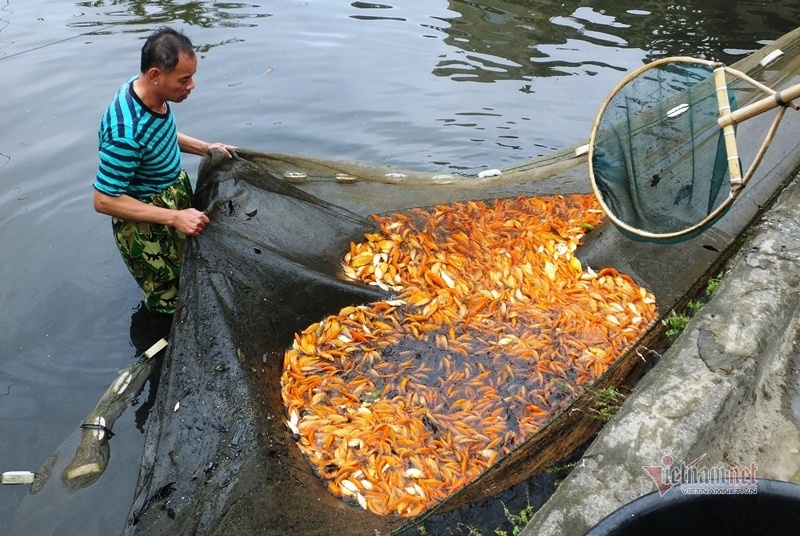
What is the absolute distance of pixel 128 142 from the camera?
3.43 meters

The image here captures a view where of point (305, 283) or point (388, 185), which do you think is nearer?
point (305, 283)

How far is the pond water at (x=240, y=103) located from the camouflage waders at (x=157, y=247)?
0.62 meters

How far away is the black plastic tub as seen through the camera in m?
1.56

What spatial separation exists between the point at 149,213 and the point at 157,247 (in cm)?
46

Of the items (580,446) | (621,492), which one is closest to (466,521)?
(580,446)

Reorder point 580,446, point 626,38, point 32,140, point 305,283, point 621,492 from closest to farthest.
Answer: point 621,492 → point 580,446 → point 305,283 → point 32,140 → point 626,38

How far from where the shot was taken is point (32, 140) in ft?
21.6

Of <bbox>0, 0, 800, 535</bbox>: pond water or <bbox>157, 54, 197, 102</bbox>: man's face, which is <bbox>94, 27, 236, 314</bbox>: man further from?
<bbox>0, 0, 800, 535</bbox>: pond water

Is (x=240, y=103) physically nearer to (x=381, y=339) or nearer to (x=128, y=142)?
(x=128, y=142)

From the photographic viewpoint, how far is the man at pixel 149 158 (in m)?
3.40

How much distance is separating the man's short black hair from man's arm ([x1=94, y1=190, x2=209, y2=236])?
742 mm

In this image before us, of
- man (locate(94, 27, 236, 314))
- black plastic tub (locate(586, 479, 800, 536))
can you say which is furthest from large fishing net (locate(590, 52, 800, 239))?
man (locate(94, 27, 236, 314))

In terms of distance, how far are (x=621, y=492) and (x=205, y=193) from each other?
9.05 ft

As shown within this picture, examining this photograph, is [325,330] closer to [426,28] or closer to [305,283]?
[305,283]
